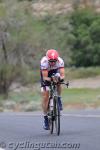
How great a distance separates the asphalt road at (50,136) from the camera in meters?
11.8

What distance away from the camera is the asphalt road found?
11812 mm

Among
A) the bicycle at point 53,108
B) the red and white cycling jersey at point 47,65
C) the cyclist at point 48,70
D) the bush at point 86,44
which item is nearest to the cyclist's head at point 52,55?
the cyclist at point 48,70

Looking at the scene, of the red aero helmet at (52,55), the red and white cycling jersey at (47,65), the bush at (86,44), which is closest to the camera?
the red aero helmet at (52,55)

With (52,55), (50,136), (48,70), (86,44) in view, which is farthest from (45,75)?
(86,44)

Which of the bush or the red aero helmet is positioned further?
the bush

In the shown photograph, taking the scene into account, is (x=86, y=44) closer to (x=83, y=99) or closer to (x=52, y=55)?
(x=83, y=99)

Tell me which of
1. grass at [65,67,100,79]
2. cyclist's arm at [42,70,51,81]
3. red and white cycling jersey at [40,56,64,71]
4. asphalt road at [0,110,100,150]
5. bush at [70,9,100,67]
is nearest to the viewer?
asphalt road at [0,110,100,150]

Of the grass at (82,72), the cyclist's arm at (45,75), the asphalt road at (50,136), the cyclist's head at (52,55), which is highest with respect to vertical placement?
the cyclist's head at (52,55)

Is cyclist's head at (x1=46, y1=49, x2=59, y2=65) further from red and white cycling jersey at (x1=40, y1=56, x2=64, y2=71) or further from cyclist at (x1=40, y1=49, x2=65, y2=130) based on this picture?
red and white cycling jersey at (x1=40, y1=56, x2=64, y2=71)

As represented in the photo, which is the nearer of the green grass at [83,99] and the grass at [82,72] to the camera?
the green grass at [83,99]

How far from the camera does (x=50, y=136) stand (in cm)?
1361

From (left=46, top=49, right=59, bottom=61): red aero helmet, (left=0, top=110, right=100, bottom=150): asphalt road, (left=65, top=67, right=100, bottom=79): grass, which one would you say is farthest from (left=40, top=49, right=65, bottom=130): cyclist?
(left=65, top=67, right=100, bottom=79): grass

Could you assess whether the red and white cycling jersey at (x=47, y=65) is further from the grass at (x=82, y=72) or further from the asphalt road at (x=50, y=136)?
the grass at (x=82, y=72)

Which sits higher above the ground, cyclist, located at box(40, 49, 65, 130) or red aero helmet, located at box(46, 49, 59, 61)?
red aero helmet, located at box(46, 49, 59, 61)
